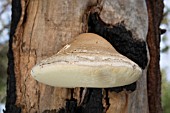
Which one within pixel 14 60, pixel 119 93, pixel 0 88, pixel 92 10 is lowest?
pixel 0 88

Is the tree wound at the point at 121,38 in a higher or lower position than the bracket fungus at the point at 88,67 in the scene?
higher

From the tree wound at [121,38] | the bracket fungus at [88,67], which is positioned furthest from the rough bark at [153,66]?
the bracket fungus at [88,67]

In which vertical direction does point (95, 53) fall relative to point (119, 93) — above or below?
above

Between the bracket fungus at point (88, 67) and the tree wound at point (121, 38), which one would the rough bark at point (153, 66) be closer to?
the tree wound at point (121, 38)

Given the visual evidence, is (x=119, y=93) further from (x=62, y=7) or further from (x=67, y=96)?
(x=62, y=7)

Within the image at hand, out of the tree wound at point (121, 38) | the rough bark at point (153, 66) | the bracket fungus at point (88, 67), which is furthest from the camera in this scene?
the rough bark at point (153, 66)

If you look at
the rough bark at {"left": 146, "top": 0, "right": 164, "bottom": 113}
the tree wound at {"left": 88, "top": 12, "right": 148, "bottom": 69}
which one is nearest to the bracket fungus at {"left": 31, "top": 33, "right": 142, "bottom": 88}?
the tree wound at {"left": 88, "top": 12, "right": 148, "bottom": 69}

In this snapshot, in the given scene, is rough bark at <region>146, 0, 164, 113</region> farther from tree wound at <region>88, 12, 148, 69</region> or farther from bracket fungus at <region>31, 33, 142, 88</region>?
bracket fungus at <region>31, 33, 142, 88</region>

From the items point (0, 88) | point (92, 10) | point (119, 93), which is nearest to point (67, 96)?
point (119, 93)
